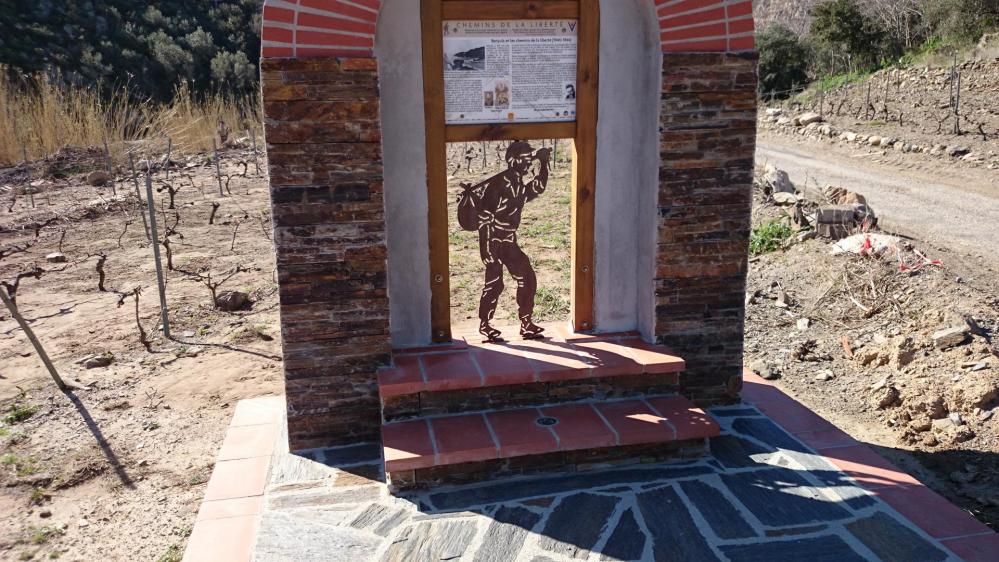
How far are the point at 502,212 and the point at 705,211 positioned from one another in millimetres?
1207

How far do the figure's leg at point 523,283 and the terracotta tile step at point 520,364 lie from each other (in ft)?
0.30

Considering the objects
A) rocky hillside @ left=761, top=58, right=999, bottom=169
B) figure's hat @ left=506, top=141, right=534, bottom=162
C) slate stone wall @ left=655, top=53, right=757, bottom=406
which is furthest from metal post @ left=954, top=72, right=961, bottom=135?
figure's hat @ left=506, top=141, right=534, bottom=162

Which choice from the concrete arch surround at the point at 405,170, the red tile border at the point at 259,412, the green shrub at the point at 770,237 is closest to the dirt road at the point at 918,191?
the green shrub at the point at 770,237

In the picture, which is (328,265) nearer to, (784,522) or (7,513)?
(7,513)

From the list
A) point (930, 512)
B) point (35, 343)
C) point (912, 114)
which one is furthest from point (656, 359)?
point (912, 114)

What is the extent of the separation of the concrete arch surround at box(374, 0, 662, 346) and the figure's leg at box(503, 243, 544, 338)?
0.42m

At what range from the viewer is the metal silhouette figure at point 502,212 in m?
4.23

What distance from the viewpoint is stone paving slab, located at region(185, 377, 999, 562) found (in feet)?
10.8

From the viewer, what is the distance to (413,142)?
414 centimetres

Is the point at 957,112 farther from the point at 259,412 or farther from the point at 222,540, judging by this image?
the point at 222,540

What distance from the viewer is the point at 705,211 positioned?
14.3ft

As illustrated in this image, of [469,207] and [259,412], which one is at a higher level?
[469,207]

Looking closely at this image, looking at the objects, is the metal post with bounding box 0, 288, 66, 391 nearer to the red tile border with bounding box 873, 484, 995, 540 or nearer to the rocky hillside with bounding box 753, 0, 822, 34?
the red tile border with bounding box 873, 484, 995, 540

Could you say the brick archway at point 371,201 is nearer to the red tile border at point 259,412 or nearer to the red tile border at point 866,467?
the red tile border at point 259,412
